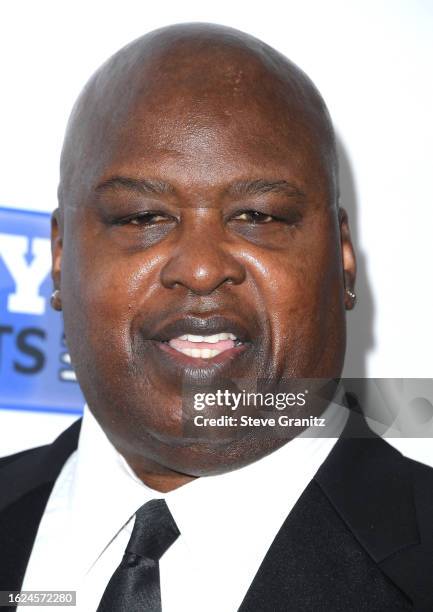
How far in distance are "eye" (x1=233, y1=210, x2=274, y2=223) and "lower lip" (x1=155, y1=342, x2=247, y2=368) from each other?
0.54 ft

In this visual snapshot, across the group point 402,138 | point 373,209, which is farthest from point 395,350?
point 402,138

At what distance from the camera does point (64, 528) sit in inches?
54.2

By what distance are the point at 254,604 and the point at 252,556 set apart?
0.10m

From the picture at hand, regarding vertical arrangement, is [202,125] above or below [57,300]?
above

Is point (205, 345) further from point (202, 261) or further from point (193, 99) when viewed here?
point (193, 99)

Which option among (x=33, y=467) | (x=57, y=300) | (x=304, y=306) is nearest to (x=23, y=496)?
(x=33, y=467)

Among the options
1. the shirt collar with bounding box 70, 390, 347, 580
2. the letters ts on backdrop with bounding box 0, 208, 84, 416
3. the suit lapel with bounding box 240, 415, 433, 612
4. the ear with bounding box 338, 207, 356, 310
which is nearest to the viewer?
the suit lapel with bounding box 240, 415, 433, 612

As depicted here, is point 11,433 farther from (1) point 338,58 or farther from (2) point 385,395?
(1) point 338,58

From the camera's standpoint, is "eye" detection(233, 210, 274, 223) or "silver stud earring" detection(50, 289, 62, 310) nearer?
"eye" detection(233, 210, 274, 223)

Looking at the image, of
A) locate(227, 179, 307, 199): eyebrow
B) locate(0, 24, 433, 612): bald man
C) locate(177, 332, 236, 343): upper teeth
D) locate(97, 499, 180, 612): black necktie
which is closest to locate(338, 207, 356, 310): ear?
locate(0, 24, 433, 612): bald man

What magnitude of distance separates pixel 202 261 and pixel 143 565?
382mm

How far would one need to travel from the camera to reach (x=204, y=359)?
1.21m

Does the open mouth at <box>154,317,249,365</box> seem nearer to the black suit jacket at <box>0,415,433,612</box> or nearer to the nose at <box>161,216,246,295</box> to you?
the nose at <box>161,216,246,295</box>

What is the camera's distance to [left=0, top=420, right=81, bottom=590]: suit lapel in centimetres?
133
